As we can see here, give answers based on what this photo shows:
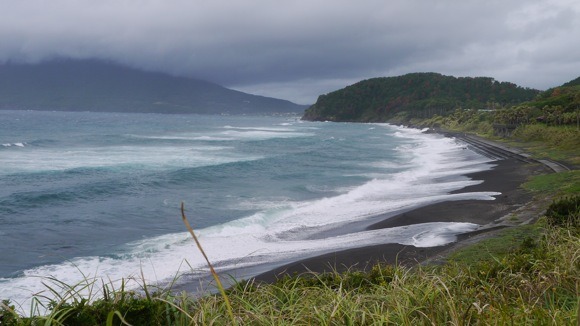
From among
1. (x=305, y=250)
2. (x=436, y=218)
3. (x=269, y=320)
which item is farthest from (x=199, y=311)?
(x=436, y=218)

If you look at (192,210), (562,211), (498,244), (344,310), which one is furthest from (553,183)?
(344,310)

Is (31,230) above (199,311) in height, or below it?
below

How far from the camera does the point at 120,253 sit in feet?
49.1

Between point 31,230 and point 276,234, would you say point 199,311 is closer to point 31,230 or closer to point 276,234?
point 276,234

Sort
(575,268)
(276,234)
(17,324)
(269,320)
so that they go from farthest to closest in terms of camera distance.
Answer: (276,234)
(575,268)
(269,320)
(17,324)

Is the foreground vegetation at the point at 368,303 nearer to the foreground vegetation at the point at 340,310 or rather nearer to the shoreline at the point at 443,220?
the foreground vegetation at the point at 340,310

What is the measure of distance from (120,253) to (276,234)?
4705mm

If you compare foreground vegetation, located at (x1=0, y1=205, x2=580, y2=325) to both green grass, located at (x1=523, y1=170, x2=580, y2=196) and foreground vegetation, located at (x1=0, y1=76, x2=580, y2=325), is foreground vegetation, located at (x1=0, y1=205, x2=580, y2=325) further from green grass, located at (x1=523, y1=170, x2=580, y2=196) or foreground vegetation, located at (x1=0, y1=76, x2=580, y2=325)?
green grass, located at (x1=523, y1=170, x2=580, y2=196)

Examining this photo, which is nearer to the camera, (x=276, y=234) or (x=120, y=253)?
(x=120, y=253)

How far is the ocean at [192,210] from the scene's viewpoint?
1402 cm

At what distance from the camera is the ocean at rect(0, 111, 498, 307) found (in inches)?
552

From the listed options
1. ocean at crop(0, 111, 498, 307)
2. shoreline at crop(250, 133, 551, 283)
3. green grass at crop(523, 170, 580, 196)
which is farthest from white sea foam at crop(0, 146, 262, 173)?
green grass at crop(523, 170, 580, 196)

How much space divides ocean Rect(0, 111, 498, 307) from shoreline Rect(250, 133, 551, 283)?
2.13 feet

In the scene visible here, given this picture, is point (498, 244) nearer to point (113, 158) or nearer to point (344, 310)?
point (344, 310)
